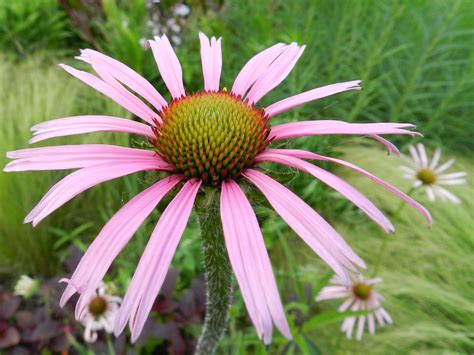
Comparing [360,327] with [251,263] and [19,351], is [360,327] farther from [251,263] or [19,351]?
[19,351]

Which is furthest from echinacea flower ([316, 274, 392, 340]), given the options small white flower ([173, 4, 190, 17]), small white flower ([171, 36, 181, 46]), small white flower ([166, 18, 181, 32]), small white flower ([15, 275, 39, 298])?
small white flower ([173, 4, 190, 17])

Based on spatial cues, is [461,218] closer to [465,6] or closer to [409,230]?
[409,230]

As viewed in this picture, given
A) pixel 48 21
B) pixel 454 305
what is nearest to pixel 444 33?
pixel 454 305

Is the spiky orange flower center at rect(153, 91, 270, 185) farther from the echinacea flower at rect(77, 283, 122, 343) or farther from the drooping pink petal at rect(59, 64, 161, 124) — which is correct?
the echinacea flower at rect(77, 283, 122, 343)

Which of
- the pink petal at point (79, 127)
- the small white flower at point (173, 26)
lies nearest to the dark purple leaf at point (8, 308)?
the pink petal at point (79, 127)

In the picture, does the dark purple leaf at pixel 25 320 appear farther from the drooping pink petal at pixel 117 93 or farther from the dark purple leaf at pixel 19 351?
the drooping pink petal at pixel 117 93

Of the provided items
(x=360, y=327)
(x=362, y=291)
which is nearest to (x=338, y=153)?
(x=362, y=291)

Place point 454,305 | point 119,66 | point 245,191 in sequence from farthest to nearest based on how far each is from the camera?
point 454,305, point 119,66, point 245,191
